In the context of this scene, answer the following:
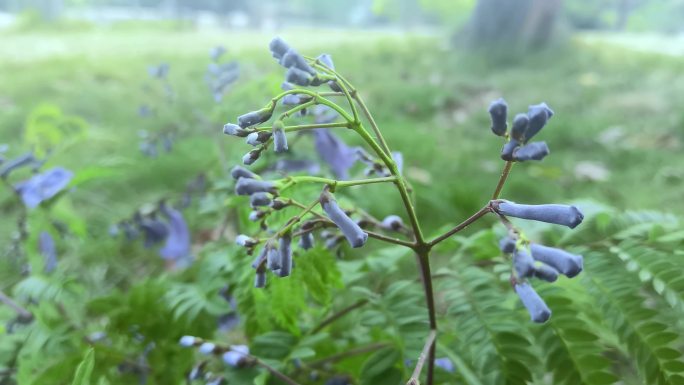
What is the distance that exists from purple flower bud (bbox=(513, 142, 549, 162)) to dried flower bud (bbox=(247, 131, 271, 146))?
247 mm

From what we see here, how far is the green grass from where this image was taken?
1957mm

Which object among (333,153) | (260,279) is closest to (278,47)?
(260,279)

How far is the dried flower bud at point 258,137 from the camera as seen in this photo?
0.56m

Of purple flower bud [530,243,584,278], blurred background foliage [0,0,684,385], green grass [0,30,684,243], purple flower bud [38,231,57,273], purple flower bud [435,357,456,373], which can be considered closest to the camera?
purple flower bud [530,243,584,278]

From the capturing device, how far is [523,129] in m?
0.51

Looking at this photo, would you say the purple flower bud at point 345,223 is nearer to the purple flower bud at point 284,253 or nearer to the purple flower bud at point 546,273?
the purple flower bud at point 284,253

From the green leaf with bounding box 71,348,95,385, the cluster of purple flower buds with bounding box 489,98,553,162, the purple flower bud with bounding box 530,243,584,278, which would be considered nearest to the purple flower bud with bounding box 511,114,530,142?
the cluster of purple flower buds with bounding box 489,98,553,162

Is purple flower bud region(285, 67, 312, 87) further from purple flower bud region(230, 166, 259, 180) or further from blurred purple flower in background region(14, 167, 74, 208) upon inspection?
blurred purple flower in background region(14, 167, 74, 208)

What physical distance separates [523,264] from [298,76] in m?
0.28

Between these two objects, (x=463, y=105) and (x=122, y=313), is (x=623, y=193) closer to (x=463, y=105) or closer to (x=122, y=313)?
(x=463, y=105)

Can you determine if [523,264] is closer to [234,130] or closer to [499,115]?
[499,115]

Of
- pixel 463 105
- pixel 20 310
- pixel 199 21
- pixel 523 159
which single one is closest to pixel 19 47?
pixel 199 21

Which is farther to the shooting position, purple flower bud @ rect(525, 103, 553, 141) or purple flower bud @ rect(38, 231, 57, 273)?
purple flower bud @ rect(38, 231, 57, 273)

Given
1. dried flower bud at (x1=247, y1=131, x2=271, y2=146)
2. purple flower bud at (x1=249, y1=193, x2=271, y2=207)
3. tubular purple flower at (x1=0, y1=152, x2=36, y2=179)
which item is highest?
dried flower bud at (x1=247, y1=131, x2=271, y2=146)
